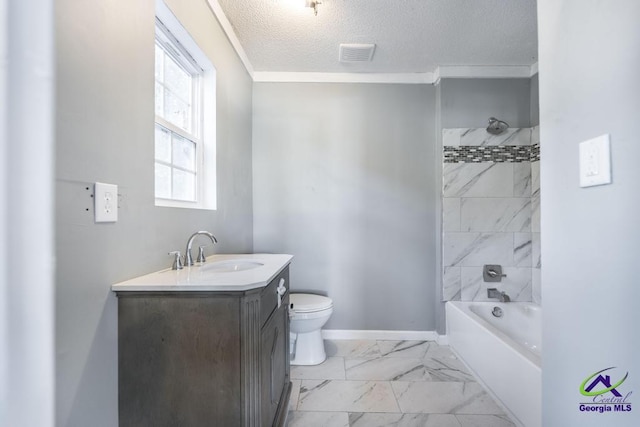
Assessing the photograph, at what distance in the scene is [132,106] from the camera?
1058mm

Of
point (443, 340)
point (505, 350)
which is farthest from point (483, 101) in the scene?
point (443, 340)

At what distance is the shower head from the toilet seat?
198 cm

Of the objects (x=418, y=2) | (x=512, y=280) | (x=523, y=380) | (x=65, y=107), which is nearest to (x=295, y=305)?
(x=523, y=380)

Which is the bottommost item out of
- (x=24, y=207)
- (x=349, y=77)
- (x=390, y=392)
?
(x=390, y=392)

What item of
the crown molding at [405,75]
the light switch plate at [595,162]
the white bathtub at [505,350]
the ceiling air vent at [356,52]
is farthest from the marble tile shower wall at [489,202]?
the light switch plate at [595,162]

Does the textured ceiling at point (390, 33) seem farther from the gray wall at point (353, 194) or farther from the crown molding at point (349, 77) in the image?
the gray wall at point (353, 194)

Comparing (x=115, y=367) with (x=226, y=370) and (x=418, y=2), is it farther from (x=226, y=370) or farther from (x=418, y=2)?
(x=418, y=2)

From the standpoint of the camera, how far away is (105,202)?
0.91 meters

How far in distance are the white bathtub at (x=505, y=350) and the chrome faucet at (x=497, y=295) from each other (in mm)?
49

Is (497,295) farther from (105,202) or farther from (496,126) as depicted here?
(105,202)

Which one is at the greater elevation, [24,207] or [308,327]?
[24,207]

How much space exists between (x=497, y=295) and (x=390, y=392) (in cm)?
131

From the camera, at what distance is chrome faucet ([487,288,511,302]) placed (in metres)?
2.40

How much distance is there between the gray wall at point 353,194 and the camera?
8.36 feet
